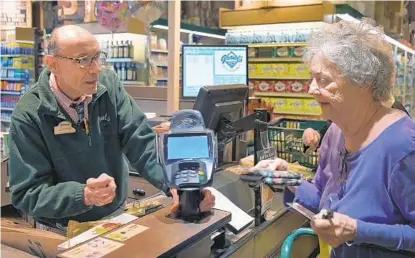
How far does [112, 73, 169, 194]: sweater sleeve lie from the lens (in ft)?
6.83

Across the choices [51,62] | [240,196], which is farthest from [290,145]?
[51,62]

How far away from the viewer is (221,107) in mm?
2160

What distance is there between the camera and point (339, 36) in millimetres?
1465

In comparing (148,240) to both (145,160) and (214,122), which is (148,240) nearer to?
(145,160)

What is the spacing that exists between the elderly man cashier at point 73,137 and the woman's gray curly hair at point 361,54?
642mm

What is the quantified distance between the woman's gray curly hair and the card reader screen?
18.6 inches

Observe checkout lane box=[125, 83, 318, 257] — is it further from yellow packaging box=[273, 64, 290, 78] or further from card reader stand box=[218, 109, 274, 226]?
yellow packaging box=[273, 64, 290, 78]

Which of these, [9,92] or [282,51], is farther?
[9,92]

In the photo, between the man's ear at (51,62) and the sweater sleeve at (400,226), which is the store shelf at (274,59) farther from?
the sweater sleeve at (400,226)

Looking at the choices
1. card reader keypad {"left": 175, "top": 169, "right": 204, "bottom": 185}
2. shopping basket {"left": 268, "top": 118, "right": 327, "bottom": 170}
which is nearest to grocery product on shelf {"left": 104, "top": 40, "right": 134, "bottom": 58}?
shopping basket {"left": 268, "top": 118, "right": 327, "bottom": 170}

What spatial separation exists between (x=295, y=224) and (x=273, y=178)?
864 mm

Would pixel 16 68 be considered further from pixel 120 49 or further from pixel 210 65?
pixel 210 65

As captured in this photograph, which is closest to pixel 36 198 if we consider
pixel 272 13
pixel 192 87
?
pixel 192 87

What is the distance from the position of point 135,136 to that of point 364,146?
1.07 meters
